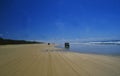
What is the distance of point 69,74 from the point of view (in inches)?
251

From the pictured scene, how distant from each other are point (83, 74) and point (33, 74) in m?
2.09

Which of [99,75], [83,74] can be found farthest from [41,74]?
[99,75]

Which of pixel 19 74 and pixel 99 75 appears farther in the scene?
pixel 19 74

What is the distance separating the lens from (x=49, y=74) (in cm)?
646

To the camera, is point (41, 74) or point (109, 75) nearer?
point (109, 75)

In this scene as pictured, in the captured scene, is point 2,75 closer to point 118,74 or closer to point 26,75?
point 26,75

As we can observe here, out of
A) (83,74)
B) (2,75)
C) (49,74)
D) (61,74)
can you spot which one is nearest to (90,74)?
(83,74)

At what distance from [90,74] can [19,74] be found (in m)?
2.98

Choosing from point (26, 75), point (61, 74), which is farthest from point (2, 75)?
point (61, 74)

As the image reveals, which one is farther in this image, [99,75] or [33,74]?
[33,74]

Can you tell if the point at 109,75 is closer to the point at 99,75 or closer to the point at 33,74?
the point at 99,75

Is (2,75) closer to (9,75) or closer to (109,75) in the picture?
(9,75)

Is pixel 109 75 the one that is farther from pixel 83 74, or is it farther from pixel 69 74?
pixel 69 74

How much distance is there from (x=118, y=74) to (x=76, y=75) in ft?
5.54
